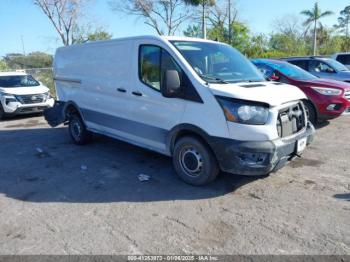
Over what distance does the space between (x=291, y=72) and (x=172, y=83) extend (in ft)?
16.8

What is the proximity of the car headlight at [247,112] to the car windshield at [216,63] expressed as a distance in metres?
0.53

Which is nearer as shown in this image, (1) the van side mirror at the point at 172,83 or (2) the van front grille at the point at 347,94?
(1) the van side mirror at the point at 172,83

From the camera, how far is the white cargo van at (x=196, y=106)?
12.3ft

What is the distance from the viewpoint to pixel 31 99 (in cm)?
1090

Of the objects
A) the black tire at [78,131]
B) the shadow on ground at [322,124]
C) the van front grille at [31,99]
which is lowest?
the shadow on ground at [322,124]

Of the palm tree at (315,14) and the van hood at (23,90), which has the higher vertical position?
the palm tree at (315,14)

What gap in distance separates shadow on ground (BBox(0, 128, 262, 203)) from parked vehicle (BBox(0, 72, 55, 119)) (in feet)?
13.2

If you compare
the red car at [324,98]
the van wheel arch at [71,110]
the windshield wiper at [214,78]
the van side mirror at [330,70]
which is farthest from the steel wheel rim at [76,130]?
the van side mirror at [330,70]

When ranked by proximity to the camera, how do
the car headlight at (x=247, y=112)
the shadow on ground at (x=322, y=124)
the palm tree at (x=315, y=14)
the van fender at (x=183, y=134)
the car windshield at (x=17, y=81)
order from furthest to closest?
the palm tree at (x=315, y=14) → the car windshield at (x=17, y=81) → the shadow on ground at (x=322, y=124) → the van fender at (x=183, y=134) → the car headlight at (x=247, y=112)

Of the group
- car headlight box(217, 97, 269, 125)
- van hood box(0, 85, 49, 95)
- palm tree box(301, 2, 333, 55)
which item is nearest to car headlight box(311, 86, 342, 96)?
car headlight box(217, 97, 269, 125)

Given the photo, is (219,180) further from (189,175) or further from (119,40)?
(119,40)

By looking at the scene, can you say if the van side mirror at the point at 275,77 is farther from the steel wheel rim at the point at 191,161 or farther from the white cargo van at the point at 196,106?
the steel wheel rim at the point at 191,161

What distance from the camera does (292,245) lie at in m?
2.92

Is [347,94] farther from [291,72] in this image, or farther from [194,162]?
[194,162]
